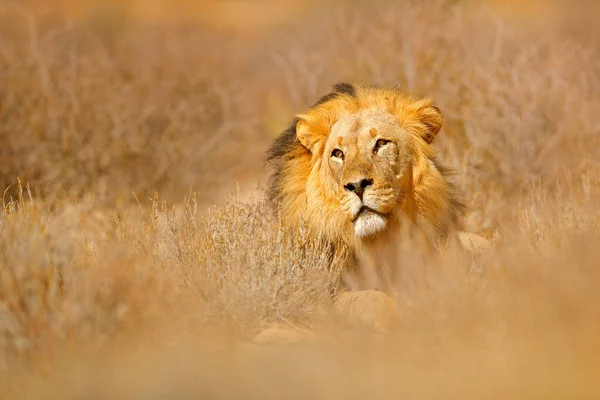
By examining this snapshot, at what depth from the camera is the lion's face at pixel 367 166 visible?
Result: 6188 mm

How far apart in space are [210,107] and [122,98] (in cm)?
166

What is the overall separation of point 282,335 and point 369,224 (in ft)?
3.21

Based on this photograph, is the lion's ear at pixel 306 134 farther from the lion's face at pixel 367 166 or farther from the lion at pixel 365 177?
the lion's face at pixel 367 166

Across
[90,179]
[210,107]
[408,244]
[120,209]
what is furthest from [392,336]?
[210,107]

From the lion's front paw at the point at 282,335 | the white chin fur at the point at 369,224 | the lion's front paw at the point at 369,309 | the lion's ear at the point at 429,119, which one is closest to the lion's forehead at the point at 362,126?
the lion's ear at the point at 429,119

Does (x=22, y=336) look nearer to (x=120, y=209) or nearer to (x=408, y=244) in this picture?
(x=408, y=244)

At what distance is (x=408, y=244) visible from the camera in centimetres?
627

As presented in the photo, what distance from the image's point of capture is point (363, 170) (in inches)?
244

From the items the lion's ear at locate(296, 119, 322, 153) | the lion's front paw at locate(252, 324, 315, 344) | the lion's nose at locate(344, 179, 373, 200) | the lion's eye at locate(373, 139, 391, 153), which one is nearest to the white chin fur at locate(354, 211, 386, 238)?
the lion's nose at locate(344, 179, 373, 200)

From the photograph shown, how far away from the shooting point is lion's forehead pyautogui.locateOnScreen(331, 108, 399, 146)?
653 centimetres

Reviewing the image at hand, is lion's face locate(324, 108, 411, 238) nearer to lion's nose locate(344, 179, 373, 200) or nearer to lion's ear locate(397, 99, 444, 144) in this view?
lion's nose locate(344, 179, 373, 200)

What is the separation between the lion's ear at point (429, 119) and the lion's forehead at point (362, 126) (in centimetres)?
24

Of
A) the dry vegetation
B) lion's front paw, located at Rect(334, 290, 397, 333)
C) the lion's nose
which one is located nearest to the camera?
the dry vegetation

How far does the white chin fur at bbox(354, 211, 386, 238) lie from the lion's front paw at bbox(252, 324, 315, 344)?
30.8 inches
